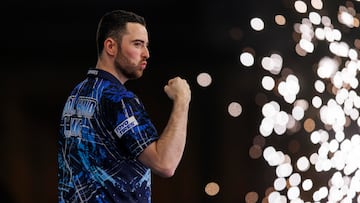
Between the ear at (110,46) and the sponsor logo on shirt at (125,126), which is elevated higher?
the ear at (110,46)

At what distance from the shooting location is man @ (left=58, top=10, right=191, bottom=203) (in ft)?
2.81

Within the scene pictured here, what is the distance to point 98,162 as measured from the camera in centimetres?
87

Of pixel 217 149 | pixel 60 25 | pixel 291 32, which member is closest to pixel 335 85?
pixel 291 32

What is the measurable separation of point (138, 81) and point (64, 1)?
1.06 ft

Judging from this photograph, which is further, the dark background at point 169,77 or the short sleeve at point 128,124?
the dark background at point 169,77

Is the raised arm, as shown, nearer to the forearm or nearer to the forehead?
the forearm

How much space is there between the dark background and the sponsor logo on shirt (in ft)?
2.18

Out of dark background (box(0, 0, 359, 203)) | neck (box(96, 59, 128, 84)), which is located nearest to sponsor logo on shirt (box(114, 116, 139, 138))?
neck (box(96, 59, 128, 84))

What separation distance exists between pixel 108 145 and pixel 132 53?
0.18 metres

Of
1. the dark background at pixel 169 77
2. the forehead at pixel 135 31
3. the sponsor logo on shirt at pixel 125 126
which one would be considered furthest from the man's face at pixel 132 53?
the dark background at pixel 169 77

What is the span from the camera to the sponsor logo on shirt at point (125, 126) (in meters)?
0.85

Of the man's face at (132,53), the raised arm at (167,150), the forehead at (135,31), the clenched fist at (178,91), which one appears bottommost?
the raised arm at (167,150)

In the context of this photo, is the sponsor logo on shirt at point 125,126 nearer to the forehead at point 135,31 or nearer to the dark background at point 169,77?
the forehead at point 135,31

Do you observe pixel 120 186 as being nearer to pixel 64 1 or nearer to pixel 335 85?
pixel 64 1
